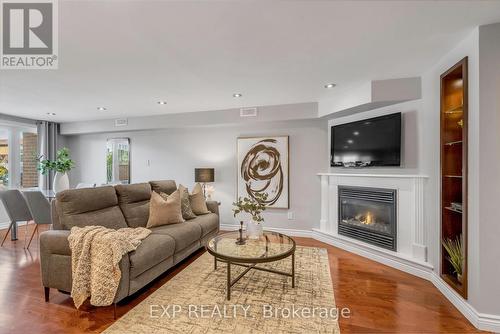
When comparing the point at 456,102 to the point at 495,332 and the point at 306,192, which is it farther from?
the point at 306,192

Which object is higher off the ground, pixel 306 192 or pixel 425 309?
pixel 306 192

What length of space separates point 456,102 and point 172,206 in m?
3.48

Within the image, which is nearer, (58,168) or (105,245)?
(105,245)

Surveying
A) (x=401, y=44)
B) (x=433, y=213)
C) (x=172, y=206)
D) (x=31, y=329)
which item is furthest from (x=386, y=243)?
(x=31, y=329)

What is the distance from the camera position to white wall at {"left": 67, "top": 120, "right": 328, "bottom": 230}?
4234 mm

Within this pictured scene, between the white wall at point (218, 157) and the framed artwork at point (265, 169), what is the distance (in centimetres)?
12

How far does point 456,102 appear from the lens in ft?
7.98

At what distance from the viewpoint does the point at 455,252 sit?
229 centimetres

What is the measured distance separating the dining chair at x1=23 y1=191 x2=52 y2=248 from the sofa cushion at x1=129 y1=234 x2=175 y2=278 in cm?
219

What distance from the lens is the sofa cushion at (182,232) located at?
2.73 metres

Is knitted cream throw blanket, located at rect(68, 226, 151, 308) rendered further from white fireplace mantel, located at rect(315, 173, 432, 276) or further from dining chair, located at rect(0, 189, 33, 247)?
white fireplace mantel, located at rect(315, 173, 432, 276)

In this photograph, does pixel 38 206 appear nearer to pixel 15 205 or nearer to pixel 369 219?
pixel 15 205

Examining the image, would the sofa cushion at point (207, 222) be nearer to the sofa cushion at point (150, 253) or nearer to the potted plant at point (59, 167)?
the sofa cushion at point (150, 253)

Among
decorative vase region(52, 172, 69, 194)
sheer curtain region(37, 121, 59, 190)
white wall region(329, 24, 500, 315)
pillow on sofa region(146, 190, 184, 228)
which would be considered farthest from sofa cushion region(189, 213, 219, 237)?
sheer curtain region(37, 121, 59, 190)
